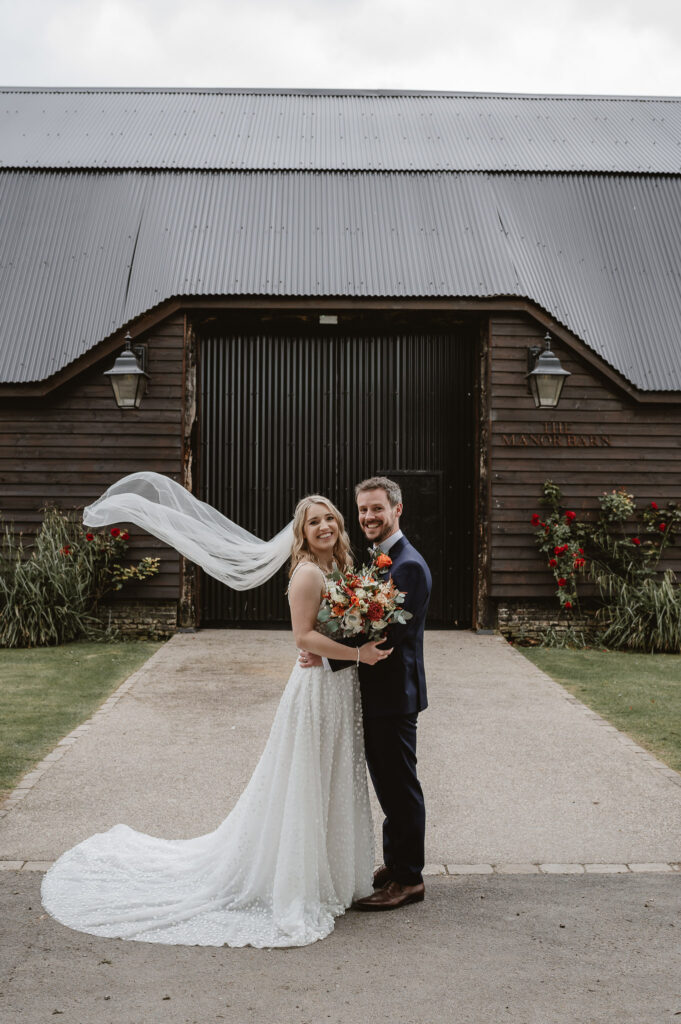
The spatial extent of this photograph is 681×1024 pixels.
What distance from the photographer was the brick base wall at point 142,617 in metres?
12.3

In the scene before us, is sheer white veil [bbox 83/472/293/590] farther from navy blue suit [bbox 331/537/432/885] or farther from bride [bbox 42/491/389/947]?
navy blue suit [bbox 331/537/432/885]

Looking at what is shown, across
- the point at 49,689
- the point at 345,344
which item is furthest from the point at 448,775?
the point at 345,344

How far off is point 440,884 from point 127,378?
8.23 meters

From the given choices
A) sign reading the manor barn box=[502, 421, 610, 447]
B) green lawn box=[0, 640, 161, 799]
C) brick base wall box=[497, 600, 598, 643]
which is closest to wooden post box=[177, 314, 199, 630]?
green lawn box=[0, 640, 161, 799]

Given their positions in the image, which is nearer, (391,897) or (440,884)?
(391,897)

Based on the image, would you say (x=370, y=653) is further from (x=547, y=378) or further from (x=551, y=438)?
(x=551, y=438)

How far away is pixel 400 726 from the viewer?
4.42 metres

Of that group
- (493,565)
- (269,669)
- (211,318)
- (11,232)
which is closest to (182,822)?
(269,669)

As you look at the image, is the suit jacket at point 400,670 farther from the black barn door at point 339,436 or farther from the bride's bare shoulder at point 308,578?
the black barn door at point 339,436

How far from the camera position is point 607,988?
3.59 meters

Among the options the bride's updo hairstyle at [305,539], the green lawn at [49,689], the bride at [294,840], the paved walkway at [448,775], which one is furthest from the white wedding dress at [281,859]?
the green lawn at [49,689]

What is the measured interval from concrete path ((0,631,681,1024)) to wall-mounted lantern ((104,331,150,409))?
13.7ft

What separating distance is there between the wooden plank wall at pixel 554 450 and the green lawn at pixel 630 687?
52.8 inches

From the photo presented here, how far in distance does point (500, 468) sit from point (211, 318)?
168 inches
